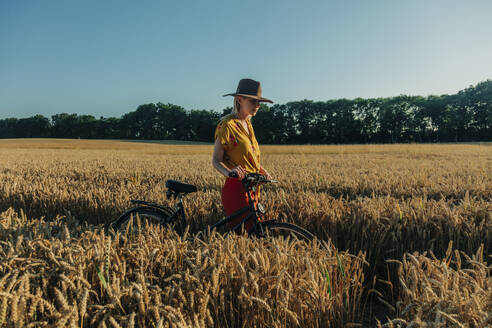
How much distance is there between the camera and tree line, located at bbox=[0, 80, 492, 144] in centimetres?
8156

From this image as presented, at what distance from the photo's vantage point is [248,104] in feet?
10.8

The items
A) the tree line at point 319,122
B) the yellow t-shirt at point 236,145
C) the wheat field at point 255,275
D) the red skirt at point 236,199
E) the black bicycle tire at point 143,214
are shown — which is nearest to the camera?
the wheat field at point 255,275

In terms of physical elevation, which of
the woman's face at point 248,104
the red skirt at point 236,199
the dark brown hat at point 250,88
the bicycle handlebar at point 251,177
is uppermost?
the dark brown hat at point 250,88

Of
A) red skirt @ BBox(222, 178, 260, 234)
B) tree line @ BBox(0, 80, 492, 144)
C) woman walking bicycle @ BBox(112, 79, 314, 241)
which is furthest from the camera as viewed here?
tree line @ BBox(0, 80, 492, 144)

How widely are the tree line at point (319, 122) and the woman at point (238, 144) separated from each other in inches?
3297

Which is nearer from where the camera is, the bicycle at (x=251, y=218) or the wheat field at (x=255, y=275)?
the wheat field at (x=255, y=275)

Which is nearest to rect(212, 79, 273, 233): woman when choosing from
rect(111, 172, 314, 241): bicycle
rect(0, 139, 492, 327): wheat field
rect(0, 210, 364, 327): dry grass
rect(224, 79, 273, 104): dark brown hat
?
rect(224, 79, 273, 104): dark brown hat

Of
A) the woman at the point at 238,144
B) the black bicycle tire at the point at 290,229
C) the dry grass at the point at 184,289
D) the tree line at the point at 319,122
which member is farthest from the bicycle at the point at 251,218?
the tree line at the point at 319,122

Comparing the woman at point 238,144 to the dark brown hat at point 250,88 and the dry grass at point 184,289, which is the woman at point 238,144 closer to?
the dark brown hat at point 250,88

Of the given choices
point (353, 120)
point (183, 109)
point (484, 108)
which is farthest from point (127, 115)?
point (484, 108)

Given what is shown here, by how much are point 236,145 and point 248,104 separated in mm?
462

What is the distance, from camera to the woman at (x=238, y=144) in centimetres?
320

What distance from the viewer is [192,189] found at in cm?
341

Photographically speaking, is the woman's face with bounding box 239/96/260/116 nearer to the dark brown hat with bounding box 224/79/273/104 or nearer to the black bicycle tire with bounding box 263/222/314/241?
the dark brown hat with bounding box 224/79/273/104
